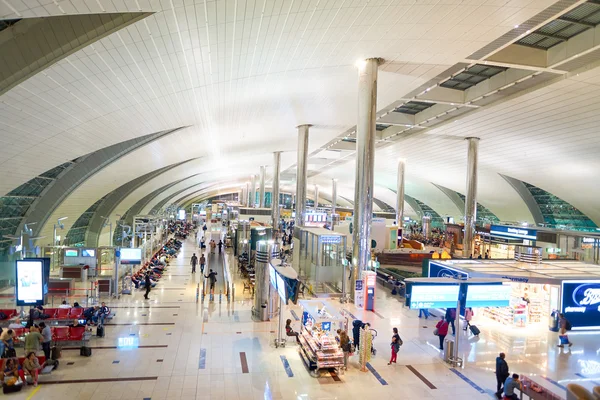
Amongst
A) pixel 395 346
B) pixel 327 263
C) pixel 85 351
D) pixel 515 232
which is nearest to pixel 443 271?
pixel 395 346

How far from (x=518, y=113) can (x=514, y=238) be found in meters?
8.19

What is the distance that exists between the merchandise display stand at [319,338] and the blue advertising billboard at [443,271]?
413 centimetres

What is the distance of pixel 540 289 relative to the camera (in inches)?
506

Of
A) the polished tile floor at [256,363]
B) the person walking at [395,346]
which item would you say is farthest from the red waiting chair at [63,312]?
the person walking at [395,346]

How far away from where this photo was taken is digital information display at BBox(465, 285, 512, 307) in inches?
375

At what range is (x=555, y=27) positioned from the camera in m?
14.4

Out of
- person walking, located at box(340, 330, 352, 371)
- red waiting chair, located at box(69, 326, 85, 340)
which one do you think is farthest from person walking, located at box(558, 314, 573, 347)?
red waiting chair, located at box(69, 326, 85, 340)

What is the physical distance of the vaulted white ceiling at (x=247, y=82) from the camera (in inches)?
345

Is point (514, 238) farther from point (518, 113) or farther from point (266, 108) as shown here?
point (266, 108)

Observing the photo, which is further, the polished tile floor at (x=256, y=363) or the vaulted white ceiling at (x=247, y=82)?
the vaulted white ceiling at (x=247, y=82)

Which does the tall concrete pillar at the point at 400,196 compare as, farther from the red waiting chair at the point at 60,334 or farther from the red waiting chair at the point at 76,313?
the red waiting chair at the point at 60,334

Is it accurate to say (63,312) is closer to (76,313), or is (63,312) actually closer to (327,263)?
(76,313)

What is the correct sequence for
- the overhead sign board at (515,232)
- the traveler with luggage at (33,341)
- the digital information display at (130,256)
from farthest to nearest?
the overhead sign board at (515,232), the digital information display at (130,256), the traveler with luggage at (33,341)

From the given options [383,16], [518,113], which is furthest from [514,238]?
[383,16]
